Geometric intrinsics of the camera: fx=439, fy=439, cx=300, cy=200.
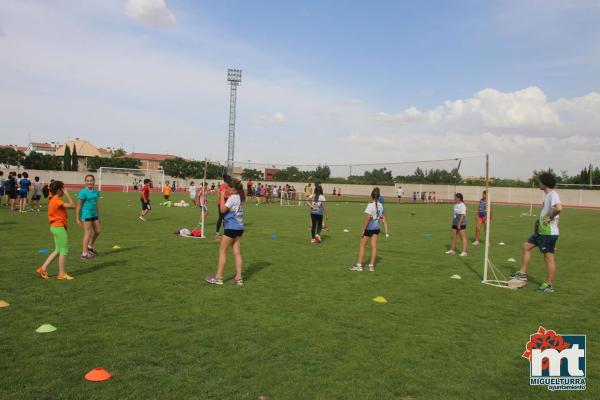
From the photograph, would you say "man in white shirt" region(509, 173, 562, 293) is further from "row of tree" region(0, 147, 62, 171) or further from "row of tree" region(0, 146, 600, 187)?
"row of tree" region(0, 147, 62, 171)

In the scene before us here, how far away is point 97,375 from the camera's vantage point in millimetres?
4375

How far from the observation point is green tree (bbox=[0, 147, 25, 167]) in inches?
3130

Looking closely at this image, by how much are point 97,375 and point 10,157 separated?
92.0 meters

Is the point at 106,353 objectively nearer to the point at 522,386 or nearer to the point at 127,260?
the point at 522,386

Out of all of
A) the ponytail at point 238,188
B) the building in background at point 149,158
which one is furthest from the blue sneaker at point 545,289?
the building in background at point 149,158

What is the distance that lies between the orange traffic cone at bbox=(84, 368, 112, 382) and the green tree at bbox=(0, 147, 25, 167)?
90775 millimetres

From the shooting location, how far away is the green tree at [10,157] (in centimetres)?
7950

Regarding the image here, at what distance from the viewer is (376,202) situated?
31.9 ft

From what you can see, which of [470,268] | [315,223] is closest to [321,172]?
[315,223]

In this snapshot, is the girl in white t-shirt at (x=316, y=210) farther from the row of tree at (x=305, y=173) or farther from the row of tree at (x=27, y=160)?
the row of tree at (x=27, y=160)

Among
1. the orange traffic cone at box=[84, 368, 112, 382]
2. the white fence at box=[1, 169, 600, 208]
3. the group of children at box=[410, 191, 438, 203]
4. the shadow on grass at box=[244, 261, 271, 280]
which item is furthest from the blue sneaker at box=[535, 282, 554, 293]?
the group of children at box=[410, 191, 438, 203]

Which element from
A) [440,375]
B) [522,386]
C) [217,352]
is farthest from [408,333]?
[217,352]

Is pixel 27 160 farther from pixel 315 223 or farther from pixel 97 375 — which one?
pixel 97 375

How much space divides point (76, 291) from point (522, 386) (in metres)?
6.89
